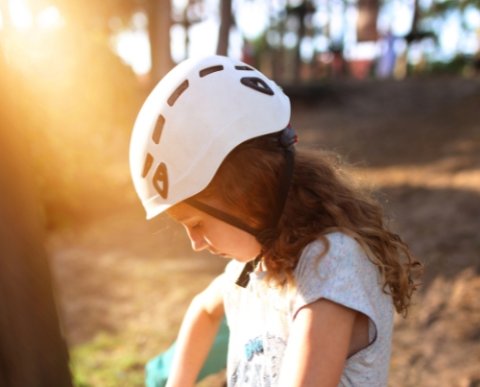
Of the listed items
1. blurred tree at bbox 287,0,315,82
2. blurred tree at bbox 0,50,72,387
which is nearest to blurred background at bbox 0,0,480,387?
blurred tree at bbox 0,50,72,387

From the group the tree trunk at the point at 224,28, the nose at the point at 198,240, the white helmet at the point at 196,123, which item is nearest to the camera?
the white helmet at the point at 196,123

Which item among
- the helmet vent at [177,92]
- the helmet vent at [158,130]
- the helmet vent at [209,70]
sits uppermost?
the helmet vent at [209,70]

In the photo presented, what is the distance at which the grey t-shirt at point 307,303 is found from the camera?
1.35 metres

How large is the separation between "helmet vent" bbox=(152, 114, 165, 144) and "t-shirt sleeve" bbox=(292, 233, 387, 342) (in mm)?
460

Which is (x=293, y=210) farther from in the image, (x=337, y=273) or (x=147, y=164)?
→ (x=147, y=164)

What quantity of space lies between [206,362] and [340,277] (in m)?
0.77

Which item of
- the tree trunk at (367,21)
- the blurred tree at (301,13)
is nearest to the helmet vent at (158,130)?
the blurred tree at (301,13)

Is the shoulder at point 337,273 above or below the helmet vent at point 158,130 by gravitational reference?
below

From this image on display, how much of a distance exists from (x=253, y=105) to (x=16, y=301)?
0.72 metres

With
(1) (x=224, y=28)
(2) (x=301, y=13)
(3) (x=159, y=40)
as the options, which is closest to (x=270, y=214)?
(1) (x=224, y=28)

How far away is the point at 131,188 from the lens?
9922mm

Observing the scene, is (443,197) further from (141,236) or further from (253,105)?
(253,105)

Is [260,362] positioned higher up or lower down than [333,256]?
lower down

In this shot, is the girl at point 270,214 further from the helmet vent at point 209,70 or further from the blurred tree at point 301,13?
the blurred tree at point 301,13
